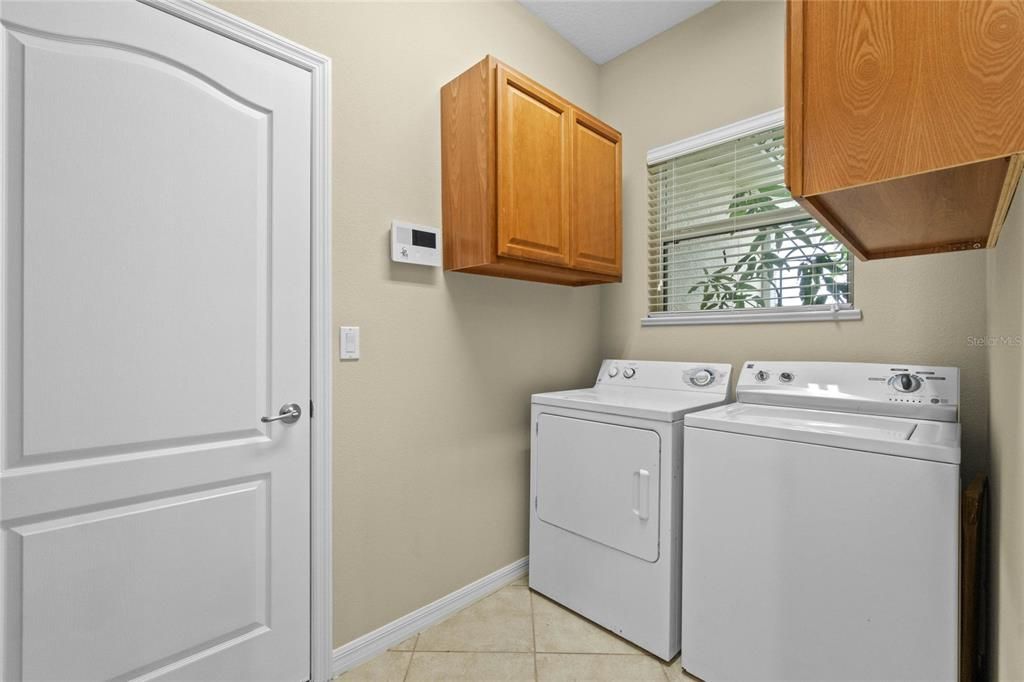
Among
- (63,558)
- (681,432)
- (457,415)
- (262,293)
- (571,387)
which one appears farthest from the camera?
(571,387)

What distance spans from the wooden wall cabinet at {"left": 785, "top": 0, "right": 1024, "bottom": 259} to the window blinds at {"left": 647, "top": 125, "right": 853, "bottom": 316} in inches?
42.8

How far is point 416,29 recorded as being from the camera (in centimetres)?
188

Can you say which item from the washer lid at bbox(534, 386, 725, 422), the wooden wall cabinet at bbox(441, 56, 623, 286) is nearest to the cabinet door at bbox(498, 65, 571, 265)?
the wooden wall cabinet at bbox(441, 56, 623, 286)

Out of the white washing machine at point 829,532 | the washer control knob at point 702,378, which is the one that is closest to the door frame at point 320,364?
the white washing machine at point 829,532

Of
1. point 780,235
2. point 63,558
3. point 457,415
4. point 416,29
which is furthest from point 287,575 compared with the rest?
point 780,235

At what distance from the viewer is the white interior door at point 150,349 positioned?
1.13 m

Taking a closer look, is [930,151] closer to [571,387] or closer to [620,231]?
[620,231]

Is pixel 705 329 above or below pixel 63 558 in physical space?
above

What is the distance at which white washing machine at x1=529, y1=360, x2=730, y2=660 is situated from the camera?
1706mm

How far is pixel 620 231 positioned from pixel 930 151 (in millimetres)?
1690

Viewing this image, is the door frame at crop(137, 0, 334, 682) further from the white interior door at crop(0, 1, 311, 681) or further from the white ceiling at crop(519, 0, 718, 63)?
the white ceiling at crop(519, 0, 718, 63)

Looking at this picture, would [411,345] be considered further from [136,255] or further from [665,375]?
[665,375]

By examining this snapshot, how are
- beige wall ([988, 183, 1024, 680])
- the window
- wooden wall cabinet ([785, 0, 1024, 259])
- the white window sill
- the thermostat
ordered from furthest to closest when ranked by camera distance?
the window, the white window sill, the thermostat, beige wall ([988, 183, 1024, 680]), wooden wall cabinet ([785, 0, 1024, 259])

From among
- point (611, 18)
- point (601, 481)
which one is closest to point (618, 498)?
point (601, 481)
